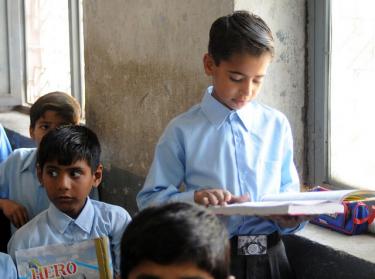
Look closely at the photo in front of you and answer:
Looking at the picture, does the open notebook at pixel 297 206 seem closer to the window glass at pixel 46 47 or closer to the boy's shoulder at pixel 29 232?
the boy's shoulder at pixel 29 232

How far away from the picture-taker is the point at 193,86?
2930 millimetres

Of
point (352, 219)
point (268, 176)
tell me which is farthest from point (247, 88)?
point (352, 219)

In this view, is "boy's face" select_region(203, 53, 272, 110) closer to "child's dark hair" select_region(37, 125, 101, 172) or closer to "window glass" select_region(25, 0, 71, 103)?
"child's dark hair" select_region(37, 125, 101, 172)

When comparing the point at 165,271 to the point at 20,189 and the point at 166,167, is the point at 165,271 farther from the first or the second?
the point at 20,189

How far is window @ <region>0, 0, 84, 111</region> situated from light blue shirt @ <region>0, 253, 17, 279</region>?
89.6 inches

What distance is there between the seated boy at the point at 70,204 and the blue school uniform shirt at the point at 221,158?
0.52 meters

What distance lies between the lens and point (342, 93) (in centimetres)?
274

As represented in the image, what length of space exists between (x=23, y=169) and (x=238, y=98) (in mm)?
1449

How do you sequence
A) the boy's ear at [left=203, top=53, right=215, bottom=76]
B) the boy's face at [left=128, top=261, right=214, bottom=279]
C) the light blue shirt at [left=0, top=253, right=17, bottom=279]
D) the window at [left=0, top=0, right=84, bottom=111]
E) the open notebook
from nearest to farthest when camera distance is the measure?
1. the boy's face at [left=128, top=261, right=214, bottom=279]
2. the open notebook
3. the boy's ear at [left=203, top=53, right=215, bottom=76]
4. the light blue shirt at [left=0, top=253, right=17, bottom=279]
5. the window at [left=0, top=0, right=84, bottom=111]

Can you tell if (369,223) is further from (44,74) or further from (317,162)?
(44,74)

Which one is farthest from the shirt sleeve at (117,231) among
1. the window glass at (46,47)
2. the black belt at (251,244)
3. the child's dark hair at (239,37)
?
the window glass at (46,47)

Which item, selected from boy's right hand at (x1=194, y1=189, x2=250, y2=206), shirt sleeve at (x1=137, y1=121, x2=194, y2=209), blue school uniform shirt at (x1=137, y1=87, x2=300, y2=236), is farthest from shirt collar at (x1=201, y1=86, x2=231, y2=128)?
boy's right hand at (x1=194, y1=189, x2=250, y2=206)

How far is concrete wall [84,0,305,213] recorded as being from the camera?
280cm

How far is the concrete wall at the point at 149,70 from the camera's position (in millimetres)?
2803
